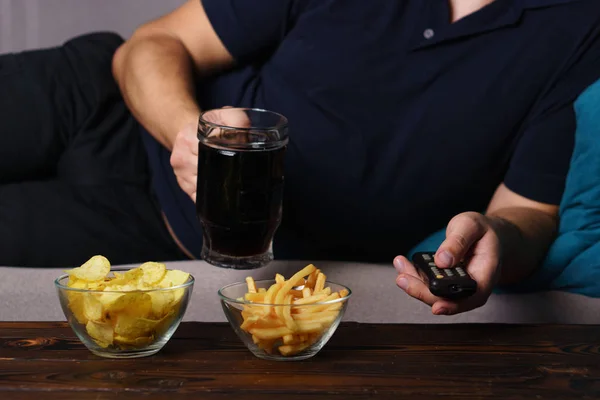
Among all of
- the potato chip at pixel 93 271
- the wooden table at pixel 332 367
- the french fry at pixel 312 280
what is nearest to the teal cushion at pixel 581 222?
the wooden table at pixel 332 367

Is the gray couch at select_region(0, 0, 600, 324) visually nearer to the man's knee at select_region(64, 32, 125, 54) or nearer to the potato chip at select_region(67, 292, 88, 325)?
the potato chip at select_region(67, 292, 88, 325)

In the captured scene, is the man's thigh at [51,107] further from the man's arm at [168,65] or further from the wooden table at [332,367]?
the wooden table at [332,367]

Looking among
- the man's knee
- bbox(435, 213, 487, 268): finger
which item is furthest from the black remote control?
the man's knee

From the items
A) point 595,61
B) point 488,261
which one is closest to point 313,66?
point 595,61

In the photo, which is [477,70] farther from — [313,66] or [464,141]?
[313,66]

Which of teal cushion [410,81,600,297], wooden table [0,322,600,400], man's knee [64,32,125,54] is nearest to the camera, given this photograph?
wooden table [0,322,600,400]

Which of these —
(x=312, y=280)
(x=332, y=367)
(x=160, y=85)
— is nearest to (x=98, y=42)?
(x=160, y=85)

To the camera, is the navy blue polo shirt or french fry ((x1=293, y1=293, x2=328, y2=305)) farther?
the navy blue polo shirt
